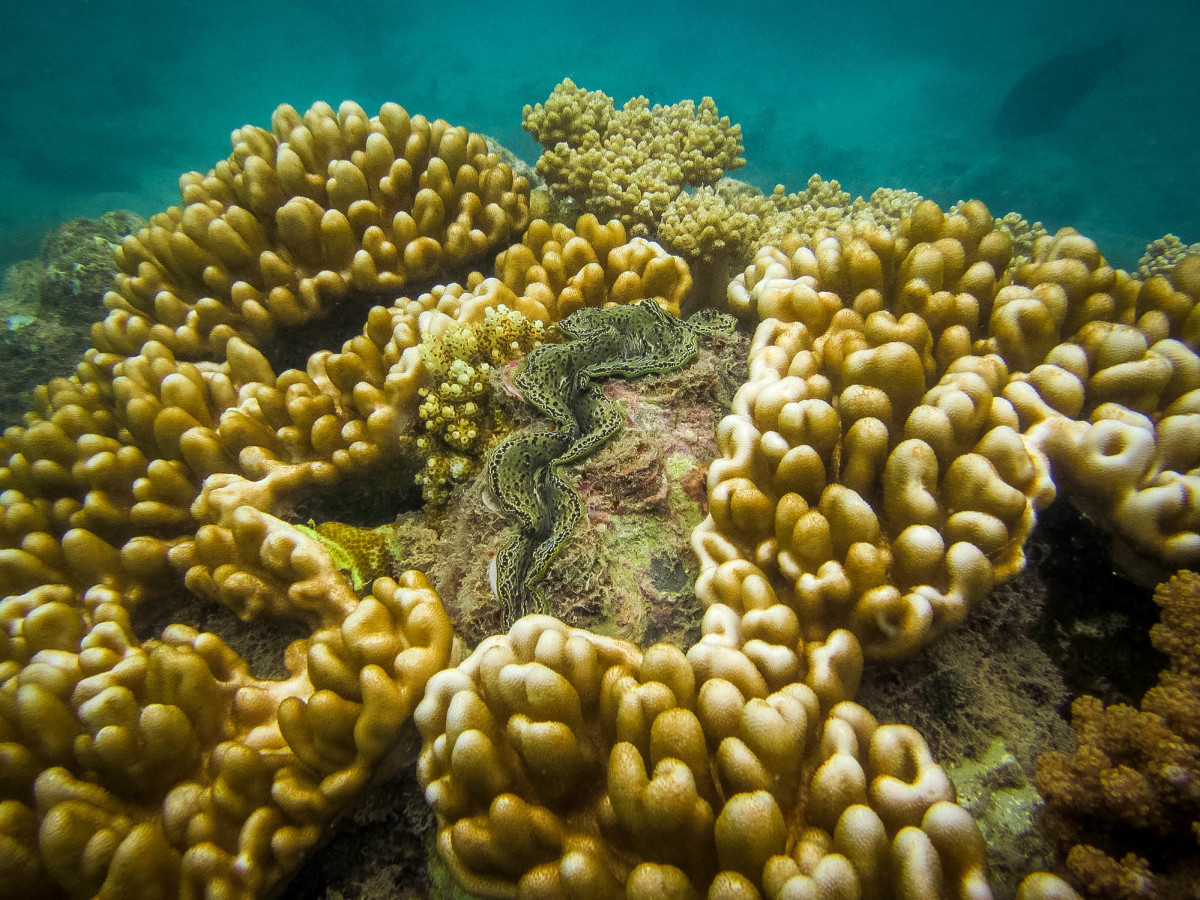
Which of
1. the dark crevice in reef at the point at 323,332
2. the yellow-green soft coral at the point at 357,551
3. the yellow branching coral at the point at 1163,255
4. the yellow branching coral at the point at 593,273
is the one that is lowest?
the yellow-green soft coral at the point at 357,551

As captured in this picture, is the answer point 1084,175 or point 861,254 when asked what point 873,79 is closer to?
point 1084,175

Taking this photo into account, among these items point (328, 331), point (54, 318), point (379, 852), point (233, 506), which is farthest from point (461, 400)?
point (54, 318)

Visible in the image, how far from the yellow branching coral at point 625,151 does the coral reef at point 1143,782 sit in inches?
180

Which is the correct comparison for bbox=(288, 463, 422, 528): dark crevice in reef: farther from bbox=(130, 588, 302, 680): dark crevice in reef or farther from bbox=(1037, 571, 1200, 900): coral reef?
bbox=(1037, 571, 1200, 900): coral reef

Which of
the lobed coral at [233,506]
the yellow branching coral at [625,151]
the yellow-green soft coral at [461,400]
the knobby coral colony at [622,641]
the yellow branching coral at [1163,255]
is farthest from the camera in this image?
the yellow branching coral at [1163,255]

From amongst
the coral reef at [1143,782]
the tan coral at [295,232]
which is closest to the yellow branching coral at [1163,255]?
the coral reef at [1143,782]

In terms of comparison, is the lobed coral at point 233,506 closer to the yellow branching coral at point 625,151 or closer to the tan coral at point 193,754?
the tan coral at point 193,754

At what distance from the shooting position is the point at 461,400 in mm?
3104

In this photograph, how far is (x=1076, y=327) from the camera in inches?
96.2

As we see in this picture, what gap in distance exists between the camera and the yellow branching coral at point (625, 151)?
16.1ft

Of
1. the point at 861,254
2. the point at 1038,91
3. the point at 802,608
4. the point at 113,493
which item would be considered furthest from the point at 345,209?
the point at 1038,91

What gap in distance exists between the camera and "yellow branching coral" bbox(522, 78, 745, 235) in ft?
16.1

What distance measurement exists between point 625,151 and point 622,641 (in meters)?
5.02

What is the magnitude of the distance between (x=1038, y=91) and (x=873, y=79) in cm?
3068
